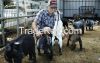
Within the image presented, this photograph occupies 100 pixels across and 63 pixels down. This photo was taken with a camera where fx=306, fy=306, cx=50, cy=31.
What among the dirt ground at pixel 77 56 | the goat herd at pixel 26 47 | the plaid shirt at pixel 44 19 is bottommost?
the dirt ground at pixel 77 56

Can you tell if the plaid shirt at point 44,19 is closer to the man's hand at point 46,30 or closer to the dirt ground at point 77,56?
the man's hand at point 46,30

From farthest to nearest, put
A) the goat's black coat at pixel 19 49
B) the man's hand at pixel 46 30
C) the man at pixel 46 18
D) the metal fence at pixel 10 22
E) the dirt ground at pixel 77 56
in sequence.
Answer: the metal fence at pixel 10 22, the dirt ground at pixel 77 56, the man at pixel 46 18, the man's hand at pixel 46 30, the goat's black coat at pixel 19 49

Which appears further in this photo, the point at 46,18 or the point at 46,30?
the point at 46,18

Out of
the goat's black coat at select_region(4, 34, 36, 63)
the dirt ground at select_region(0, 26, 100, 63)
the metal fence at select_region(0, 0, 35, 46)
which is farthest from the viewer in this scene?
the metal fence at select_region(0, 0, 35, 46)

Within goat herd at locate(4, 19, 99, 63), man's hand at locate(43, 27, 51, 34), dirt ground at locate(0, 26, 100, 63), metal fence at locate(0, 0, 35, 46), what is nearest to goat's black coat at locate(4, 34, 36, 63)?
goat herd at locate(4, 19, 99, 63)

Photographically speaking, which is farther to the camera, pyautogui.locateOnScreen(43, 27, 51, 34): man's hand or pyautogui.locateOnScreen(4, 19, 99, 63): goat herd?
pyautogui.locateOnScreen(43, 27, 51, 34): man's hand

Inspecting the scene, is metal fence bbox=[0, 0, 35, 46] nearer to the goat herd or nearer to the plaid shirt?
the plaid shirt

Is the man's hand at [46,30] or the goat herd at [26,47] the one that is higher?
the man's hand at [46,30]

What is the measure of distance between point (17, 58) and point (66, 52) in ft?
10.1

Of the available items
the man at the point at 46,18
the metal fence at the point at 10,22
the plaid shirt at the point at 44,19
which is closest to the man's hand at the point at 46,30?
the man at the point at 46,18

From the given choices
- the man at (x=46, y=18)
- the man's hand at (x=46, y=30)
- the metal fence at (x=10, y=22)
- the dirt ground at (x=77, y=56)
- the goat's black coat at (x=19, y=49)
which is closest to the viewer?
the goat's black coat at (x=19, y=49)

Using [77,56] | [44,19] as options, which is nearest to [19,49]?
[44,19]

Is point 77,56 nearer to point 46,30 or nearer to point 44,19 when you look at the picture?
point 44,19

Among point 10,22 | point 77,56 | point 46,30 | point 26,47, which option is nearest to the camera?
point 26,47
